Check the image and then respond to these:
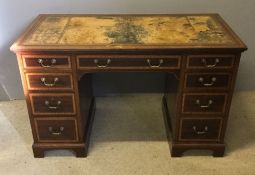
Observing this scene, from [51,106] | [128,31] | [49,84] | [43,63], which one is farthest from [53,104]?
[128,31]

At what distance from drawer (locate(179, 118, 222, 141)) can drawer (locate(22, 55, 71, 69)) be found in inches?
29.1

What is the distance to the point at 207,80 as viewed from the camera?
5.15 ft

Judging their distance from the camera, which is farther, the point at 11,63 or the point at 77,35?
the point at 11,63

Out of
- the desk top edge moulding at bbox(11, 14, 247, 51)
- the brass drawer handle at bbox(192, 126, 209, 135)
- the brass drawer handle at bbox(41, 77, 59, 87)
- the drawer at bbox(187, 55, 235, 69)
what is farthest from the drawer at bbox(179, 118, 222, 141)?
the brass drawer handle at bbox(41, 77, 59, 87)

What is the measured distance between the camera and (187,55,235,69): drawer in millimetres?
1508

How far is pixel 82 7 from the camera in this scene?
6.82ft

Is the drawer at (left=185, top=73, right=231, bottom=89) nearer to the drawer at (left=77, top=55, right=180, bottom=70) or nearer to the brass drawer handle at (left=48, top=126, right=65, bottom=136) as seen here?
the drawer at (left=77, top=55, right=180, bottom=70)

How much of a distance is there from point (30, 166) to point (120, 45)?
90cm

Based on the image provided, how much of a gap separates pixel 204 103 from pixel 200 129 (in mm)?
182

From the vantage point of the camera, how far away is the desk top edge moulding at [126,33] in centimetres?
150

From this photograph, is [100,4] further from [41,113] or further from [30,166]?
[30,166]

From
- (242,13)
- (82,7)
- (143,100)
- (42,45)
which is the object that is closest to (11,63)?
(82,7)

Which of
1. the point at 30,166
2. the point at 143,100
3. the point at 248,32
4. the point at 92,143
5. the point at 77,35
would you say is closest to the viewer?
the point at 77,35

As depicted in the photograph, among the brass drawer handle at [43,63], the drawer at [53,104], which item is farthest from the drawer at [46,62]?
the drawer at [53,104]
